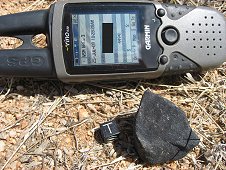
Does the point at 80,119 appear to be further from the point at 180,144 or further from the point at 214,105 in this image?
the point at 214,105

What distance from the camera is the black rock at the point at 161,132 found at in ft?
5.06

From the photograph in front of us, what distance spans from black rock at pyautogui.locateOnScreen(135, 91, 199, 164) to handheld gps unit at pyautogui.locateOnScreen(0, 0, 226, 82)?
0.40 feet

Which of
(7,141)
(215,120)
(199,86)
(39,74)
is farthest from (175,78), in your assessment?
(7,141)

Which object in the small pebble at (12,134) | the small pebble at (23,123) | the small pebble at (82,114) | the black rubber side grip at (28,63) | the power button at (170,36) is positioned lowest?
the small pebble at (12,134)

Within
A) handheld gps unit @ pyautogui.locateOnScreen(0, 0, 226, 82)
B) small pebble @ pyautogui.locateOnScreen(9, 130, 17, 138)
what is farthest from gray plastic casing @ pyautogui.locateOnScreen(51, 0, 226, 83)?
small pebble @ pyautogui.locateOnScreen(9, 130, 17, 138)

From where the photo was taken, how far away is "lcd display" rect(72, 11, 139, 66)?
1607 mm

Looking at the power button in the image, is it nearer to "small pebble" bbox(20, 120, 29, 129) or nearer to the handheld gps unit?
the handheld gps unit

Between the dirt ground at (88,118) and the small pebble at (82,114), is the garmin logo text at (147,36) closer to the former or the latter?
the dirt ground at (88,118)

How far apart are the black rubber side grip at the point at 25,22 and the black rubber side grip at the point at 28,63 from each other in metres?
0.07

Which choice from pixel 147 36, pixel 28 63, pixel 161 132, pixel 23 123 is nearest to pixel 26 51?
pixel 28 63

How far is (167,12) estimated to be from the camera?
1.65 m

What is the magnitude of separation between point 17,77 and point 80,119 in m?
0.25

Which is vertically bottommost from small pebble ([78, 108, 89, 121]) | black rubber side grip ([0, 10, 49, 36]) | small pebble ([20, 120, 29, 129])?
small pebble ([20, 120, 29, 129])

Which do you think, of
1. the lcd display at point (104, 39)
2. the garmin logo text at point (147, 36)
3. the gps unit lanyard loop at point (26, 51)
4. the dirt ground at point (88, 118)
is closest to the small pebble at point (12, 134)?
the dirt ground at point (88, 118)
